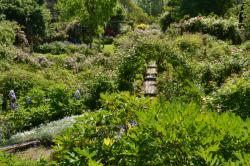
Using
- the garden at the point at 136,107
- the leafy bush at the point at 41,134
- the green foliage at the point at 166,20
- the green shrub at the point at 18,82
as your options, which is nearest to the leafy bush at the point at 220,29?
the garden at the point at 136,107

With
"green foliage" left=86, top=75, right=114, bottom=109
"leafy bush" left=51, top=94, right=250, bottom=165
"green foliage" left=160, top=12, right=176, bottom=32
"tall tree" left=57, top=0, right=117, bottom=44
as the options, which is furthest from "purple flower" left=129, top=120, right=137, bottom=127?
"green foliage" left=160, top=12, right=176, bottom=32

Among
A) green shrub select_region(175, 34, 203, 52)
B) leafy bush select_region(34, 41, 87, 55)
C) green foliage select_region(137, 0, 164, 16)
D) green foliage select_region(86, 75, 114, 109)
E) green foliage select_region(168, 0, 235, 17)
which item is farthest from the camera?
green foliage select_region(137, 0, 164, 16)

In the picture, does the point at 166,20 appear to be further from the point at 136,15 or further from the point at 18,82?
the point at 18,82

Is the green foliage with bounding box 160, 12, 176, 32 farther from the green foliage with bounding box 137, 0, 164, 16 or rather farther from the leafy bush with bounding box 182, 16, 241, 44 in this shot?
the green foliage with bounding box 137, 0, 164, 16

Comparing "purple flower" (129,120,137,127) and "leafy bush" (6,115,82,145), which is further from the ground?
"purple flower" (129,120,137,127)

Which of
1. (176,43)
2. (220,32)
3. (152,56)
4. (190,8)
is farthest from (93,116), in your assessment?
(190,8)

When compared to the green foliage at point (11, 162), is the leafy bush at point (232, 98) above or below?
above

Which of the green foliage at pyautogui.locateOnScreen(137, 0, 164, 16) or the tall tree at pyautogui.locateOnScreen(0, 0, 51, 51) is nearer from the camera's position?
the tall tree at pyautogui.locateOnScreen(0, 0, 51, 51)

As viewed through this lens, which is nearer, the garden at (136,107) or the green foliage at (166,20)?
the garden at (136,107)

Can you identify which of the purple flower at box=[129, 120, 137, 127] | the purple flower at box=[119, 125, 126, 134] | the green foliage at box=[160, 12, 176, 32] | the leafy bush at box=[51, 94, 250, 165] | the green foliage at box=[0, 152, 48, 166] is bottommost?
the green foliage at box=[160, 12, 176, 32]

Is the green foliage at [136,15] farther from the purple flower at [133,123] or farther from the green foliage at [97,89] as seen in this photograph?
the purple flower at [133,123]

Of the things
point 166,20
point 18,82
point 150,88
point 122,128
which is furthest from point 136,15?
point 122,128

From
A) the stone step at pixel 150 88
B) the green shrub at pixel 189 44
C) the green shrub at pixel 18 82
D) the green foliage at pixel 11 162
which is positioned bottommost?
the green shrub at pixel 18 82

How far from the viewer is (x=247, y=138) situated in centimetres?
328
